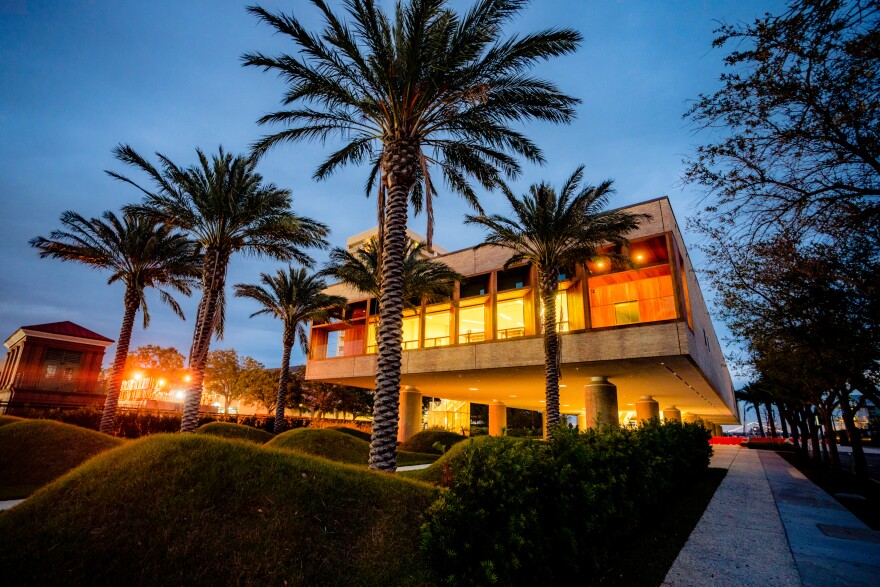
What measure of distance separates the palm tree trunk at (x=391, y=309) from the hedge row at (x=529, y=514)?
460cm

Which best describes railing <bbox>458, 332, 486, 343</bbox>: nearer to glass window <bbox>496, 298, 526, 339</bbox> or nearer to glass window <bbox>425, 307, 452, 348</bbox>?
glass window <bbox>496, 298, 526, 339</bbox>

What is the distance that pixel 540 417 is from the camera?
191 feet

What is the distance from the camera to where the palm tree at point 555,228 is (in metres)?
17.8

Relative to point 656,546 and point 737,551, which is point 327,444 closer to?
point 656,546

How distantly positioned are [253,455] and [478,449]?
2712 millimetres

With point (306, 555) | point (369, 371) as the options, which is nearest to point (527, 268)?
point (369, 371)

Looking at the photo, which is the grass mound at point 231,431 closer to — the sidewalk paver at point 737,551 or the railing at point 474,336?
the railing at point 474,336

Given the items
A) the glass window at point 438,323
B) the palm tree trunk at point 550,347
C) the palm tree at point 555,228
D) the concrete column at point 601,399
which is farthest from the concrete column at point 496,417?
the palm tree at point 555,228

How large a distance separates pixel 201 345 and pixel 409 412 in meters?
17.4

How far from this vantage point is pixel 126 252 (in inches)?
794

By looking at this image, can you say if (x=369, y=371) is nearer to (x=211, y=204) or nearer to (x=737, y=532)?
(x=211, y=204)

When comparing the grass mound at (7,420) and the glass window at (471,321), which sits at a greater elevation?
the glass window at (471,321)

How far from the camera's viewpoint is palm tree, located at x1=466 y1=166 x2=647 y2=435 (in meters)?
17.8

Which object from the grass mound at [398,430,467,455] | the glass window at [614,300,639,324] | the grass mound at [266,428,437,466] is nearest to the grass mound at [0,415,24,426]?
the grass mound at [266,428,437,466]
